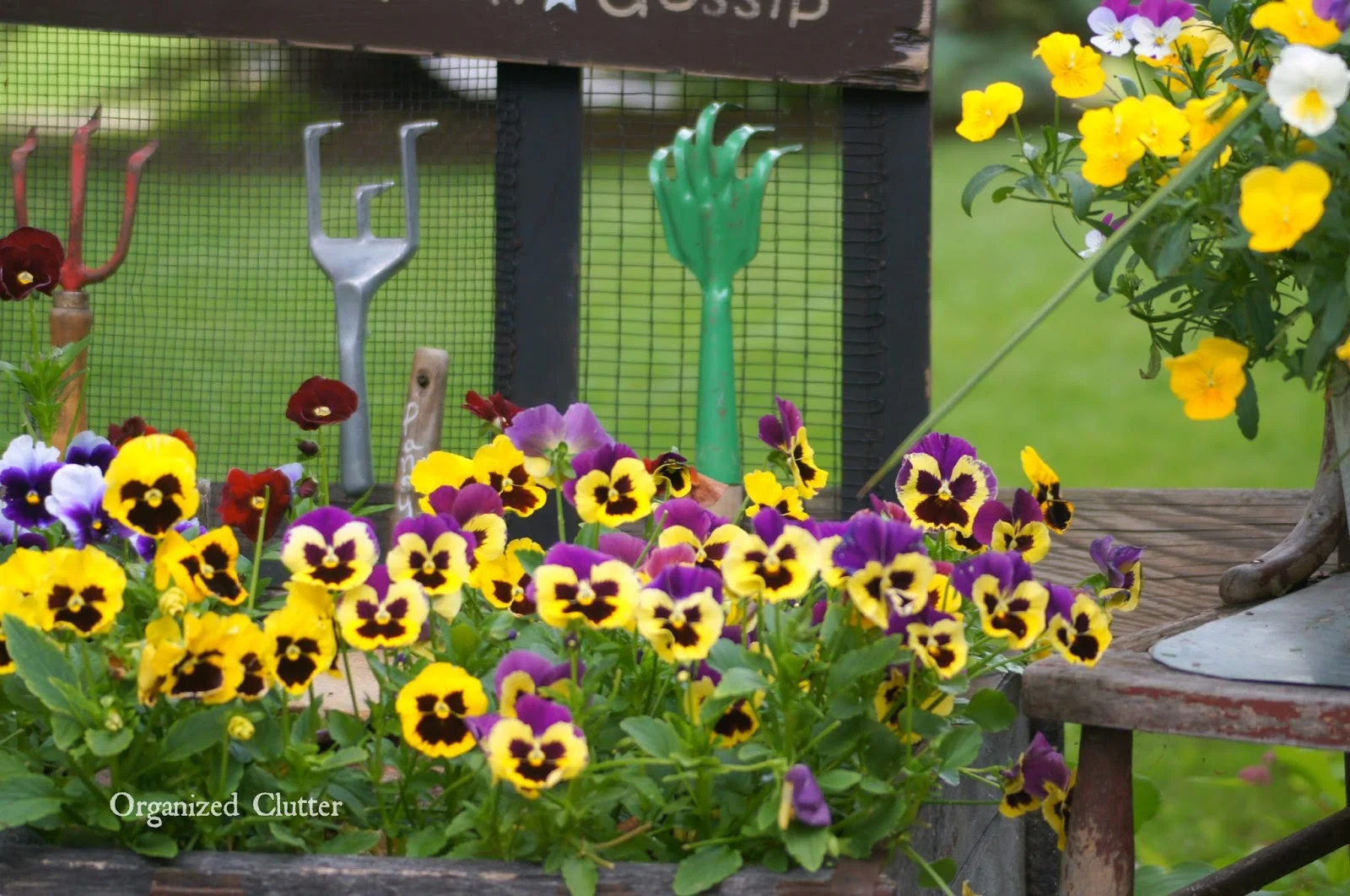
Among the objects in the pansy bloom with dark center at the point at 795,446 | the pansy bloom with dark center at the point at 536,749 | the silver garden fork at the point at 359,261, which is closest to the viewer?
the pansy bloom with dark center at the point at 536,749

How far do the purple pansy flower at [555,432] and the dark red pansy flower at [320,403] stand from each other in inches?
5.1

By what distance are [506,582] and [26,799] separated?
31 centimetres

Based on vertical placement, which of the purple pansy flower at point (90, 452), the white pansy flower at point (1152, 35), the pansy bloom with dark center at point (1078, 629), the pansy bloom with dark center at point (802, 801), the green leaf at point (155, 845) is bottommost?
the green leaf at point (155, 845)

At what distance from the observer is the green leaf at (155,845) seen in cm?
74

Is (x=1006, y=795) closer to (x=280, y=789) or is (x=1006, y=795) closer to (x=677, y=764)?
(x=677, y=764)

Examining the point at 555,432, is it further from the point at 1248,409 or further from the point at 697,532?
the point at 1248,409

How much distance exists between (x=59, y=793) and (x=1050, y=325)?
18.3ft

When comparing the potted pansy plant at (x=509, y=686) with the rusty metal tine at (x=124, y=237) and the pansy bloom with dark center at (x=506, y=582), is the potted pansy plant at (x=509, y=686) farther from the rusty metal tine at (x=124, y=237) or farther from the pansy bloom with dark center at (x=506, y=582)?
the rusty metal tine at (x=124, y=237)

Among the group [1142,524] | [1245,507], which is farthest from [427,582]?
[1245,507]

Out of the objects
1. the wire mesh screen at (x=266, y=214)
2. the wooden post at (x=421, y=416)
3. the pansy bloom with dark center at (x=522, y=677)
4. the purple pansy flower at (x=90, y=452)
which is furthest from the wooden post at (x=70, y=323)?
the pansy bloom with dark center at (x=522, y=677)

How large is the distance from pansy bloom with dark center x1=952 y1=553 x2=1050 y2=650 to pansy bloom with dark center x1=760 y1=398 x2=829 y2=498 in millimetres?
208

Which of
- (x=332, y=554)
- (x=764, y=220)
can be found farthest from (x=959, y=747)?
(x=764, y=220)

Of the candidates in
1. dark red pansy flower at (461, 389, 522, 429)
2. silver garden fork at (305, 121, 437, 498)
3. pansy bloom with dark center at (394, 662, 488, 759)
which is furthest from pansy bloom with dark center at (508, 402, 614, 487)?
silver garden fork at (305, 121, 437, 498)

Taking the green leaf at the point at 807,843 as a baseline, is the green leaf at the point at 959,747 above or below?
above
